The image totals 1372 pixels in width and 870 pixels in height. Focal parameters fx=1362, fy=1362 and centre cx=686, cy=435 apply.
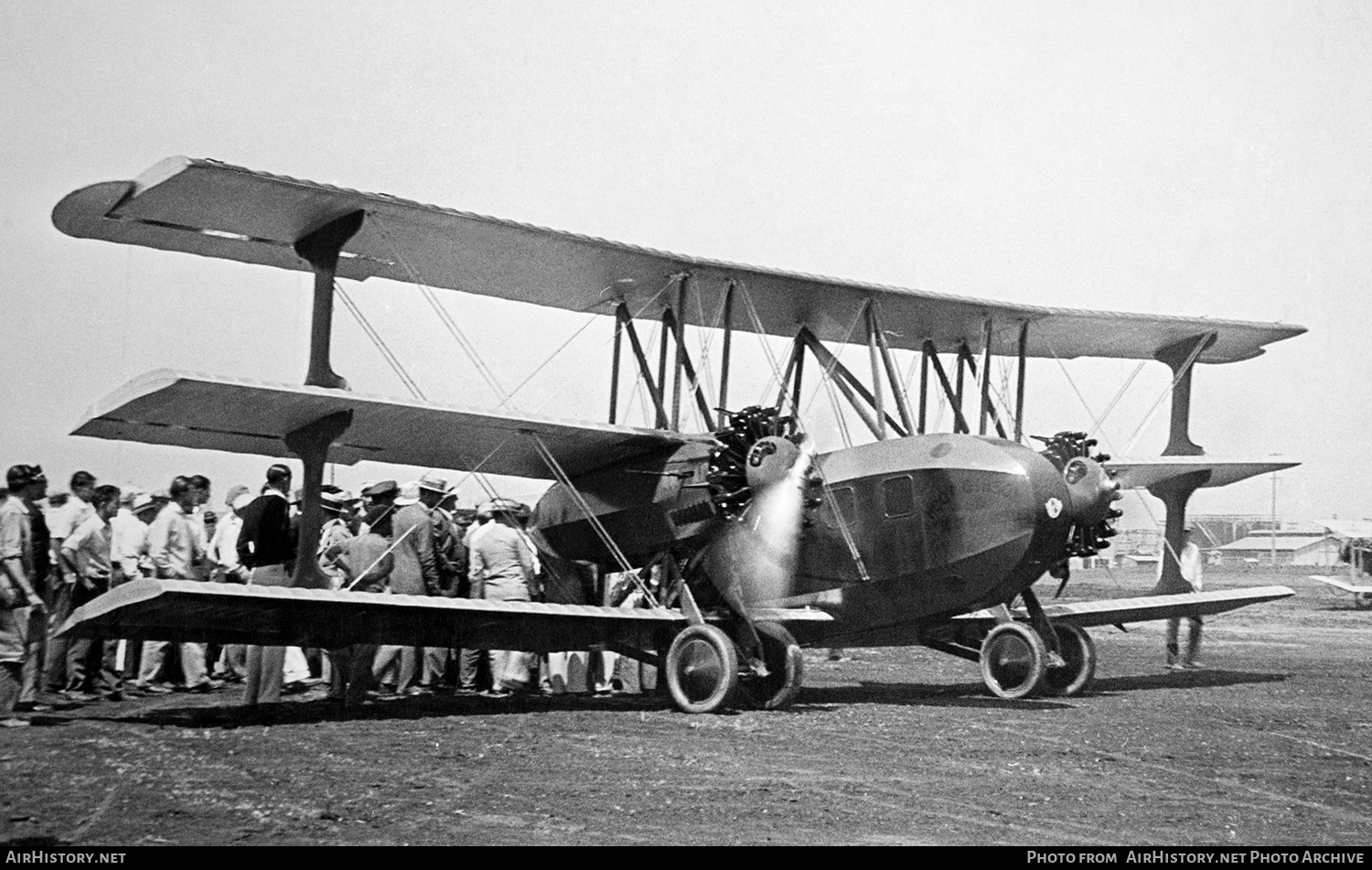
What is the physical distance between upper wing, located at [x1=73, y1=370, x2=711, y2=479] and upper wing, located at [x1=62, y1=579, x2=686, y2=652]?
1.44m

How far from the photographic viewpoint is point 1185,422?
17.0 metres

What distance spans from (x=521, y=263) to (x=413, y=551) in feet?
9.74

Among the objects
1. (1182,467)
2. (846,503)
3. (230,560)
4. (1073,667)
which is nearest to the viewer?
(846,503)

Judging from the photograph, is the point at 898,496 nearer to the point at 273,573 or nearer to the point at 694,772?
the point at 694,772

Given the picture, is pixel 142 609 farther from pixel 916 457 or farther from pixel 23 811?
pixel 916 457

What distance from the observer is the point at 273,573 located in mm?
11484

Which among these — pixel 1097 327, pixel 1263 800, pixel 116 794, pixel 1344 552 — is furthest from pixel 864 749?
pixel 1344 552

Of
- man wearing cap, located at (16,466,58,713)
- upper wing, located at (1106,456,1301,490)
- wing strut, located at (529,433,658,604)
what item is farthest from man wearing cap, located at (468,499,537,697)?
upper wing, located at (1106,456,1301,490)

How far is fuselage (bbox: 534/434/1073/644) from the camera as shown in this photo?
38.4 feet

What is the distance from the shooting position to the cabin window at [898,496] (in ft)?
39.6

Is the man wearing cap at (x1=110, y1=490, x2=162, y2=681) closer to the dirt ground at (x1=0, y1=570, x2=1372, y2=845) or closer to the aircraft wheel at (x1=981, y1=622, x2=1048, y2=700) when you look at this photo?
the dirt ground at (x1=0, y1=570, x2=1372, y2=845)

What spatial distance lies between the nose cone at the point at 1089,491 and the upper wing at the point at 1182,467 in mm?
2526

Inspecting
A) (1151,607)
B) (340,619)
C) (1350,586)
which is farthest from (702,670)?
(1350,586)
